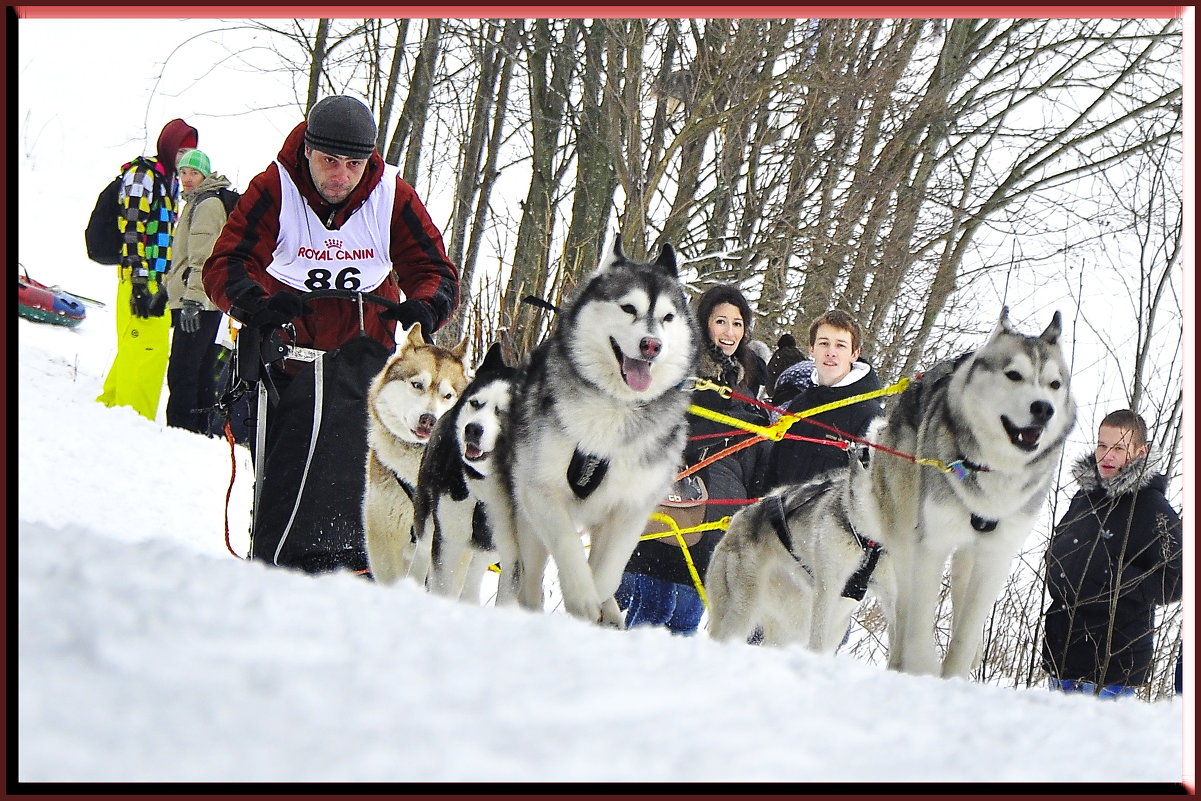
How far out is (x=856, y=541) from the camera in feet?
12.1

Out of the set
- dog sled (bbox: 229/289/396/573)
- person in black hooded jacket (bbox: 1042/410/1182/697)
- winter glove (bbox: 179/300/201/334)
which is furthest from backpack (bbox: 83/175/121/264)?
person in black hooded jacket (bbox: 1042/410/1182/697)

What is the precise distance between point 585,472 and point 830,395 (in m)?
1.47

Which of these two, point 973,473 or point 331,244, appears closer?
point 973,473

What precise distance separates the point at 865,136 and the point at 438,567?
10.0 feet

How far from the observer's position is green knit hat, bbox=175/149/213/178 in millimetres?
5062

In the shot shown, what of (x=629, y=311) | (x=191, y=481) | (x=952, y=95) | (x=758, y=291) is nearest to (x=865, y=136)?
(x=758, y=291)

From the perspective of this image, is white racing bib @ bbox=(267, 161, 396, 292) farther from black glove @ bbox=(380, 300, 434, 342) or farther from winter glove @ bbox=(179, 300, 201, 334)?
winter glove @ bbox=(179, 300, 201, 334)

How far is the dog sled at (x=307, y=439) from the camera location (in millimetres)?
3395

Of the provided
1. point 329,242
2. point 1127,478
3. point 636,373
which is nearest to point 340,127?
point 329,242

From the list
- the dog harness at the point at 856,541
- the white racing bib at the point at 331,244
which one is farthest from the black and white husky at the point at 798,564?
the white racing bib at the point at 331,244

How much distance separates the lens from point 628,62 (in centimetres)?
540

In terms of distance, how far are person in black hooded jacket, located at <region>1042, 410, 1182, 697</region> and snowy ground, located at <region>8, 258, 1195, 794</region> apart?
2002 mm

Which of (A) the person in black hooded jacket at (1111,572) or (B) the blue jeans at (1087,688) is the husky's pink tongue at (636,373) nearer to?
(A) the person in black hooded jacket at (1111,572)

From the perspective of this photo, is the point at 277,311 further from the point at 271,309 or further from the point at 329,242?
the point at 329,242
